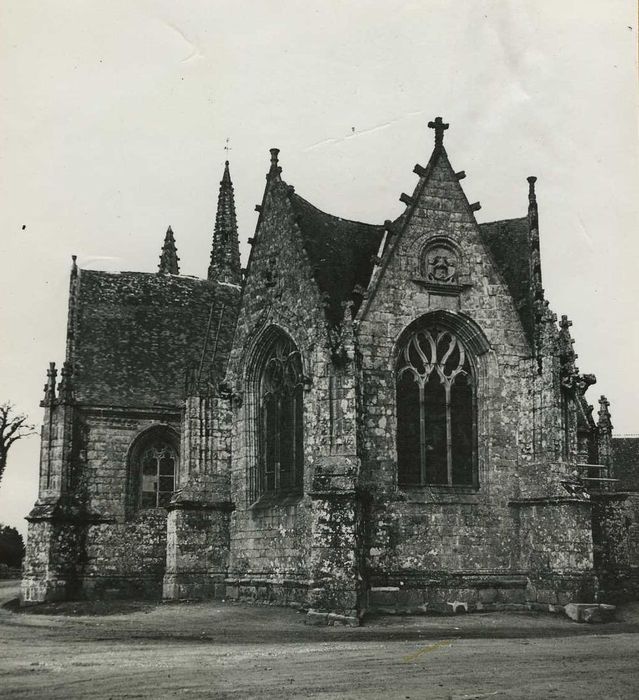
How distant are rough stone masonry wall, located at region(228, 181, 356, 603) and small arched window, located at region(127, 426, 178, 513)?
538 centimetres

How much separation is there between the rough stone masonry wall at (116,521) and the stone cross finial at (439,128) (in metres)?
11.9

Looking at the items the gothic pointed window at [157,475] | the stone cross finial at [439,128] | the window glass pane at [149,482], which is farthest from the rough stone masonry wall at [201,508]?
the stone cross finial at [439,128]

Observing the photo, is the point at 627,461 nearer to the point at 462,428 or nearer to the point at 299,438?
the point at 462,428

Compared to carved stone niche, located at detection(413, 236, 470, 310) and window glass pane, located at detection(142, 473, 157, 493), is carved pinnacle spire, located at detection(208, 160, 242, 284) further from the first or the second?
carved stone niche, located at detection(413, 236, 470, 310)

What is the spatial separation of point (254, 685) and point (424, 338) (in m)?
11.6

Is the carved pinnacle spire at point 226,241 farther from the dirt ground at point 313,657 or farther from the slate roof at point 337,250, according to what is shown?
the dirt ground at point 313,657

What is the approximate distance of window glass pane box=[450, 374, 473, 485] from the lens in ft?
72.1

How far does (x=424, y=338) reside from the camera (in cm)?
2228

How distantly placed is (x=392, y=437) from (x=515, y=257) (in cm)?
553

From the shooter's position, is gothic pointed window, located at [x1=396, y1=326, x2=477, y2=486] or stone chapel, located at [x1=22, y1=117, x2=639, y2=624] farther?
gothic pointed window, located at [x1=396, y1=326, x2=477, y2=486]

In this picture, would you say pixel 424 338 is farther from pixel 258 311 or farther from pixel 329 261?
pixel 258 311

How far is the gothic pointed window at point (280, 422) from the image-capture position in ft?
75.6

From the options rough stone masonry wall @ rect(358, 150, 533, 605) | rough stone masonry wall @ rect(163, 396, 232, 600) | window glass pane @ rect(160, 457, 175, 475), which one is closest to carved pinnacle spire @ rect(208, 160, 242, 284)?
window glass pane @ rect(160, 457, 175, 475)

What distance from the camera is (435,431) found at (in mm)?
21984
